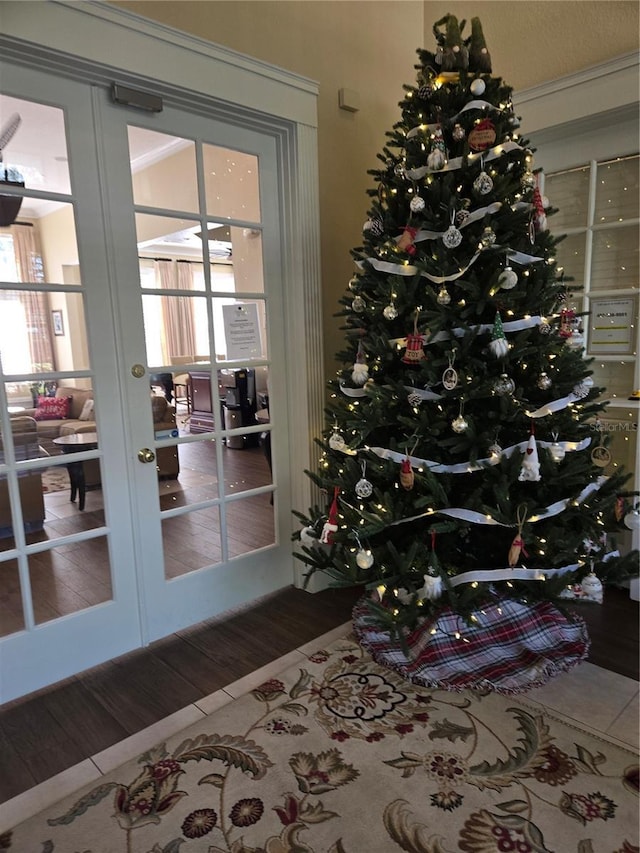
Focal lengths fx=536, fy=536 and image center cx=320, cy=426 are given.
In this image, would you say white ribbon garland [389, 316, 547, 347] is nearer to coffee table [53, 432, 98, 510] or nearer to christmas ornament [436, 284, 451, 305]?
christmas ornament [436, 284, 451, 305]

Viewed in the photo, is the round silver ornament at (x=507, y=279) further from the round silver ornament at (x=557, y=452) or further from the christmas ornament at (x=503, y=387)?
the round silver ornament at (x=557, y=452)

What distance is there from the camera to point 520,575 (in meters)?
1.91

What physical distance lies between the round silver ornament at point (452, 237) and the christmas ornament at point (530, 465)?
0.72 m

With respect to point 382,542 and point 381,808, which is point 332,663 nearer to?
point 382,542

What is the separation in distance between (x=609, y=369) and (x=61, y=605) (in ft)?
9.08

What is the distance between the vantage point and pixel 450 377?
185cm

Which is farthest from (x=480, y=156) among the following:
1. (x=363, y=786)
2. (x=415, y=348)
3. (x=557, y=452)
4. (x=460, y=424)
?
(x=363, y=786)

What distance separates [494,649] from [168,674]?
1.29m

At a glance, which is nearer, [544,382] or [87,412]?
[544,382]

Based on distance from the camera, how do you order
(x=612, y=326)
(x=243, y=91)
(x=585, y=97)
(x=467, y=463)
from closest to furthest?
(x=467, y=463), (x=243, y=91), (x=585, y=97), (x=612, y=326)

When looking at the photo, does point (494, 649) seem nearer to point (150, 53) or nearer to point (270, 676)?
point (270, 676)

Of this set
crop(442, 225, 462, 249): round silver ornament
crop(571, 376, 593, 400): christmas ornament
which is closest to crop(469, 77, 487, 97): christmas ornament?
crop(442, 225, 462, 249): round silver ornament

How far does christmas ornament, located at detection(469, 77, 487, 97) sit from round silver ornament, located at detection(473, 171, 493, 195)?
0.33m

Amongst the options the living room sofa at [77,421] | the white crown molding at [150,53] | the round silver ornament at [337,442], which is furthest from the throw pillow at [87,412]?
the white crown molding at [150,53]
